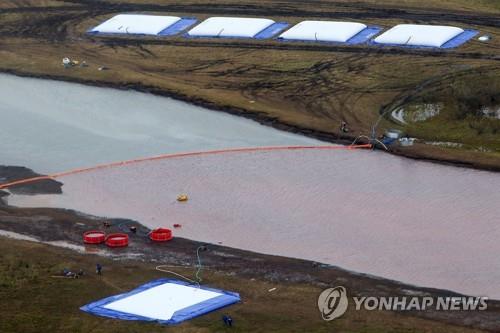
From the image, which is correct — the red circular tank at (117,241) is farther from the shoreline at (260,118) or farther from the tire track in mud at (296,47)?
the tire track in mud at (296,47)

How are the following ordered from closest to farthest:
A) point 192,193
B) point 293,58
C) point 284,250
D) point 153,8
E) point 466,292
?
1. point 466,292
2. point 284,250
3. point 192,193
4. point 293,58
5. point 153,8

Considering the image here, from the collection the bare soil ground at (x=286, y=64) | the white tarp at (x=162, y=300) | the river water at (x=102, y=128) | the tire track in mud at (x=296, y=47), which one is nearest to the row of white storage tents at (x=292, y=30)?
the tire track in mud at (x=296, y=47)

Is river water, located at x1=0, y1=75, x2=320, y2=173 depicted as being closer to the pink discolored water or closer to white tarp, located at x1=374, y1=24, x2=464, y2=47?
the pink discolored water

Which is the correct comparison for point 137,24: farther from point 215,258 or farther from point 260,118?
point 215,258

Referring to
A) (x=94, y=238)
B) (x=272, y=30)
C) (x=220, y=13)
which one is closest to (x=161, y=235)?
(x=94, y=238)

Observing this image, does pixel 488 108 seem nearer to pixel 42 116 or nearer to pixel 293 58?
pixel 293 58

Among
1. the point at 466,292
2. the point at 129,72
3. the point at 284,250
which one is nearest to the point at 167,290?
the point at 284,250
